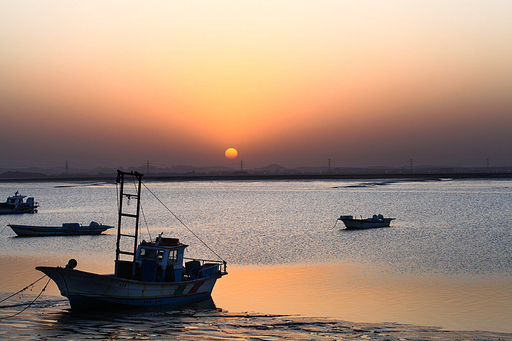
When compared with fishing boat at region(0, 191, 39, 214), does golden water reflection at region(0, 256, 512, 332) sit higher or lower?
lower

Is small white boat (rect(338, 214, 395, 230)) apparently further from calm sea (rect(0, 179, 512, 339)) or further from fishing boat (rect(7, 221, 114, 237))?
fishing boat (rect(7, 221, 114, 237))

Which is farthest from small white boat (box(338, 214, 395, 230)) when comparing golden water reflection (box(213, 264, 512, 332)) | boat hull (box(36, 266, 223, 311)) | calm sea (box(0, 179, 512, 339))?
boat hull (box(36, 266, 223, 311))

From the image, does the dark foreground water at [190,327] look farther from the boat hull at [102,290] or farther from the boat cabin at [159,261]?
the boat cabin at [159,261]

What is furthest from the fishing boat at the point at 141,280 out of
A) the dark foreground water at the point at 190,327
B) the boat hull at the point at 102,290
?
the dark foreground water at the point at 190,327

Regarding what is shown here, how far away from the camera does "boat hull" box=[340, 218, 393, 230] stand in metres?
54.7

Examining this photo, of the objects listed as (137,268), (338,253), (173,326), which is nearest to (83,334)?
(173,326)

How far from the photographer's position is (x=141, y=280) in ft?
72.6

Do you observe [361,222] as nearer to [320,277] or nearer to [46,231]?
[320,277]

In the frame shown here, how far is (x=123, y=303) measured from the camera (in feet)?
67.9

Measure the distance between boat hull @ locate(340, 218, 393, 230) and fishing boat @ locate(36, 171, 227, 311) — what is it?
31962 millimetres

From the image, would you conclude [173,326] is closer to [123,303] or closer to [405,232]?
[123,303]

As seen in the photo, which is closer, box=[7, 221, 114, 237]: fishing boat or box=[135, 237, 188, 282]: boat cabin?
box=[135, 237, 188, 282]: boat cabin

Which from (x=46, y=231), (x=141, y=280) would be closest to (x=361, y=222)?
(x=46, y=231)

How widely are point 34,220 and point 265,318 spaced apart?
5907cm
